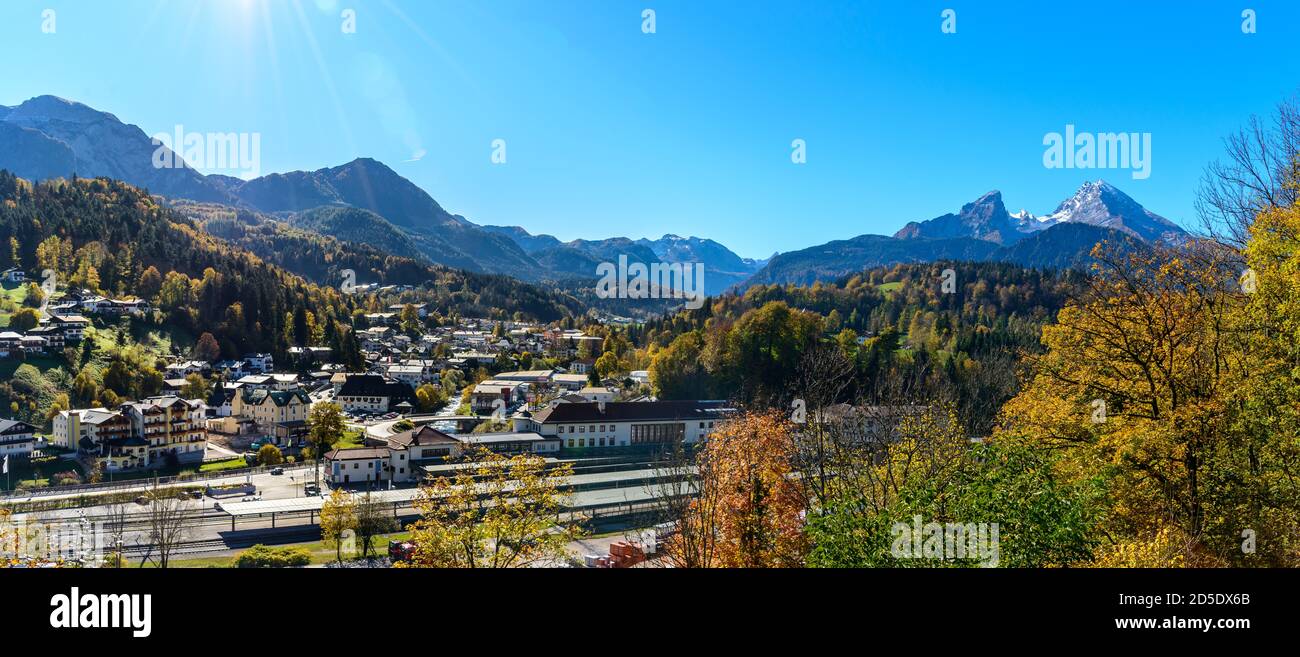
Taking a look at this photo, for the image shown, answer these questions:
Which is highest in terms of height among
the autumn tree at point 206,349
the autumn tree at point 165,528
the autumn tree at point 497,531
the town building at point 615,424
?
the autumn tree at point 206,349

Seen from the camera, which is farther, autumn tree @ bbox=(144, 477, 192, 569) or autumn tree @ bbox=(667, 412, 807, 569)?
autumn tree @ bbox=(144, 477, 192, 569)

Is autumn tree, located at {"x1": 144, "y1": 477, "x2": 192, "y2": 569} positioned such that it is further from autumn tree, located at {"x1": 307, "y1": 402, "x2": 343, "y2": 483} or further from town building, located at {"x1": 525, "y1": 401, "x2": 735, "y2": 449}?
town building, located at {"x1": 525, "y1": 401, "x2": 735, "y2": 449}

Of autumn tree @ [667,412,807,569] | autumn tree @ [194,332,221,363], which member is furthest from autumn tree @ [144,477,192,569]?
autumn tree @ [194,332,221,363]

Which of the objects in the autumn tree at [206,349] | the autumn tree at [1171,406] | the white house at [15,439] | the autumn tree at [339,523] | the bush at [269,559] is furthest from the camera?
the autumn tree at [206,349]

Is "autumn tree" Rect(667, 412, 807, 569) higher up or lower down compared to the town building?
higher up

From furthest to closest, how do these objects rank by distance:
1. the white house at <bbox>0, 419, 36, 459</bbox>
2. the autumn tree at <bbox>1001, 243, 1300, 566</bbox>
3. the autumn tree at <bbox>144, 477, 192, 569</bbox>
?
1. the white house at <bbox>0, 419, 36, 459</bbox>
2. the autumn tree at <bbox>144, 477, 192, 569</bbox>
3. the autumn tree at <bbox>1001, 243, 1300, 566</bbox>

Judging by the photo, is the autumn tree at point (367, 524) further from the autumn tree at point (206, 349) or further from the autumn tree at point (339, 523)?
the autumn tree at point (206, 349)
